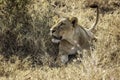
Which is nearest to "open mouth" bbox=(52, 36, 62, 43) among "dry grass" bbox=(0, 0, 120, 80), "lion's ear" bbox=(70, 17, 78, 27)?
"dry grass" bbox=(0, 0, 120, 80)

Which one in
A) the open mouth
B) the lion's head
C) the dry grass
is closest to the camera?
the dry grass

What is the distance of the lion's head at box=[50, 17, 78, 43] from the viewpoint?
23.1 feet

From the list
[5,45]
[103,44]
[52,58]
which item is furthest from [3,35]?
[103,44]

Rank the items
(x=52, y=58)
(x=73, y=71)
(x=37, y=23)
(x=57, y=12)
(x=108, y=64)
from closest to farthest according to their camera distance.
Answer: (x=73, y=71)
(x=108, y=64)
(x=52, y=58)
(x=37, y=23)
(x=57, y=12)

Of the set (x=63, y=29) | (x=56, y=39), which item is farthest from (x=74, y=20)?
(x=56, y=39)

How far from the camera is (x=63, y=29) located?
279 inches

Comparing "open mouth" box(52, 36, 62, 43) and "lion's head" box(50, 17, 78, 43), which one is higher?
"lion's head" box(50, 17, 78, 43)

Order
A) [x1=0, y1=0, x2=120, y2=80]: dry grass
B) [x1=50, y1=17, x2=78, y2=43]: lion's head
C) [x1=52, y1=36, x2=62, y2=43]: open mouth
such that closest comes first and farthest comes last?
[x1=0, y1=0, x2=120, y2=80]: dry grass
[x1=50, y1=17, x2=78, y2=43]: lion's head
[x1=52, y1=36, x2=62, y2=43]: open mouth

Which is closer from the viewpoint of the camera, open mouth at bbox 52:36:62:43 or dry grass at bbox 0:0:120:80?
dry grass at bbox 0:0:120:80

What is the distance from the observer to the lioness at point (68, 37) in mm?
7055

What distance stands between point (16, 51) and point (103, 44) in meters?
1.48

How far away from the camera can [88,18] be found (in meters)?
8.70

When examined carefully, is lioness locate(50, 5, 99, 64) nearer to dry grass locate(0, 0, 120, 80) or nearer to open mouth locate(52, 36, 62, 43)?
open mouth locate(52, 36, 62, 43)

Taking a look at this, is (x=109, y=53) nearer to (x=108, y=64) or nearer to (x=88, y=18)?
(x=108, y=64)
